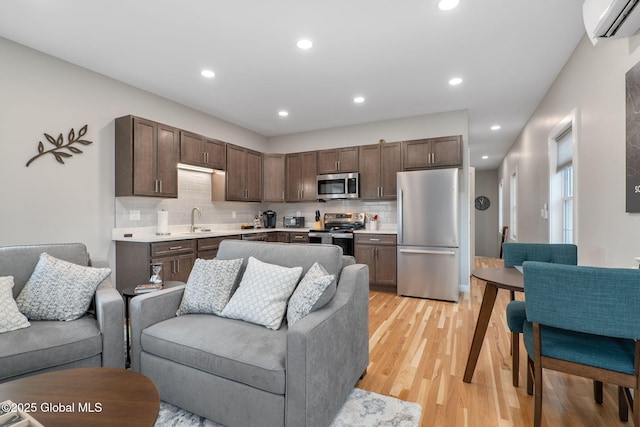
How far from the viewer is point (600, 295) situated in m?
1.31

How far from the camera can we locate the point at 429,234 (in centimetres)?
412

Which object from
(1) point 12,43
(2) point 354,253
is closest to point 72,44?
(1) point 12,43

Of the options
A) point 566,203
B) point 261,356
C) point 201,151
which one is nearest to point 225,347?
point 261,356

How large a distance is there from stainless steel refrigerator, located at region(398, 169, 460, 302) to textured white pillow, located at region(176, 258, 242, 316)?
2785 millimetres

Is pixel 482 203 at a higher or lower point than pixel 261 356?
higher

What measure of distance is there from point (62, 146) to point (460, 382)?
4.15 metres

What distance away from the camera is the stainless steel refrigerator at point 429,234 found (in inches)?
158

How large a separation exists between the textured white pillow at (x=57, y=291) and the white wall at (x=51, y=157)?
1.12 metres

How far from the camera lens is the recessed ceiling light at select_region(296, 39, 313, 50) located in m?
2.72

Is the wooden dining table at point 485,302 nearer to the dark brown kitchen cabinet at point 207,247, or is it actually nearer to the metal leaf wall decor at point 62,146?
the dark brown kitchen cabinet at point 207,247

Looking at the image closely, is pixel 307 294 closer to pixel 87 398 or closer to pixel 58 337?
pixel 87 398

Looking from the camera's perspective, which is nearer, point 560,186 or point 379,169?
point 560,186

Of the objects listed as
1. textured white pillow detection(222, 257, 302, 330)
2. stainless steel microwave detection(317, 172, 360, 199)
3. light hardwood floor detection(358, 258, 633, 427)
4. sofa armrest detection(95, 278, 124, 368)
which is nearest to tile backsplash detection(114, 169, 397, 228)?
stainless steel microwave detection(317, 172, 360, 199)

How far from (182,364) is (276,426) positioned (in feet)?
2.09
